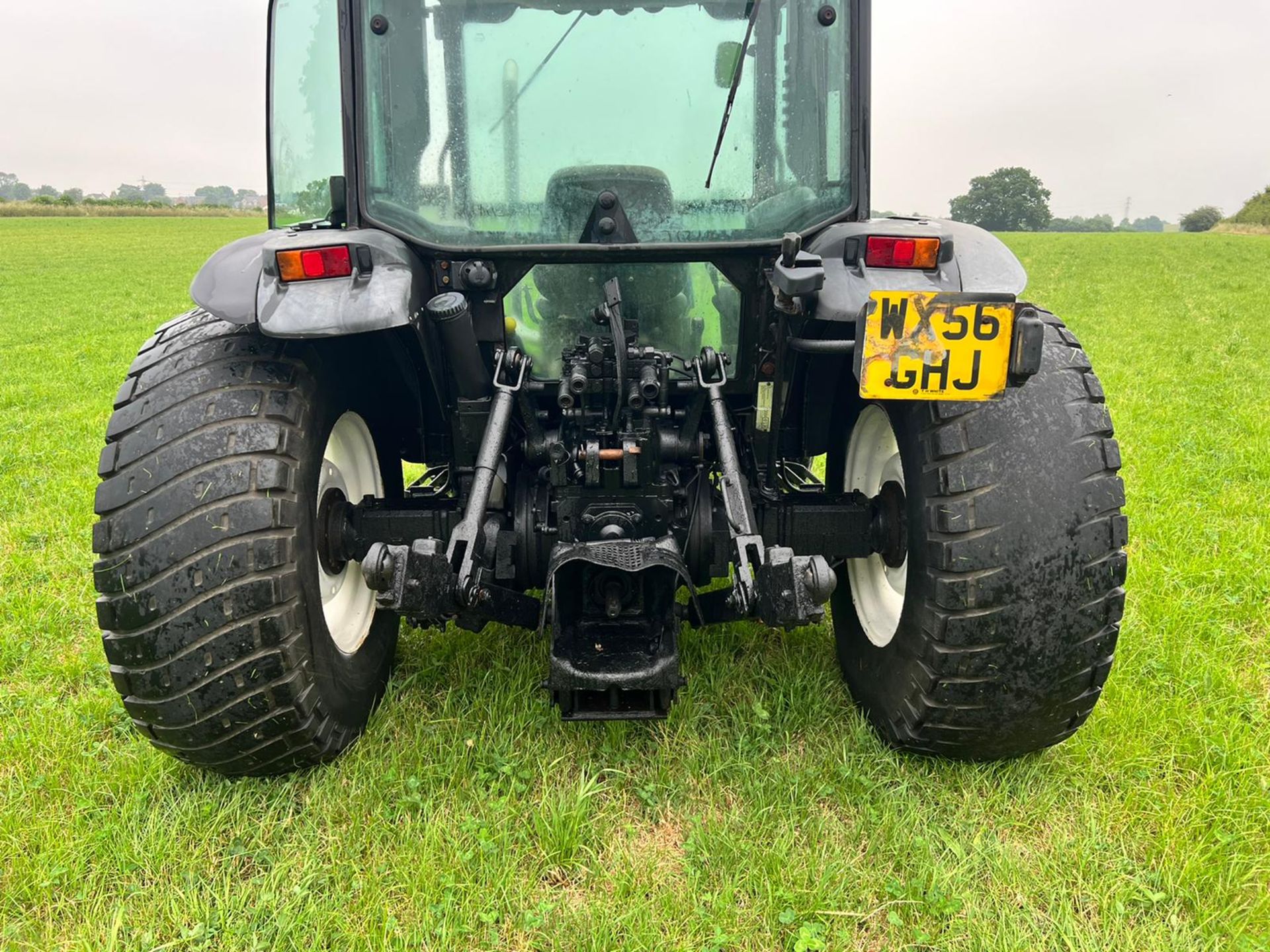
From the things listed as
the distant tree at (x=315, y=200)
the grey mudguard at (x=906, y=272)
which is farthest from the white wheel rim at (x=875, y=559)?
the distant tree at (x=315, y=200)

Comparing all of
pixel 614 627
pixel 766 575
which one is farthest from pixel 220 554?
pixel 766 575

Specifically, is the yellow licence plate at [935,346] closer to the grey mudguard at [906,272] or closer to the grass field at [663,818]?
the grey mudguard at [906,272]

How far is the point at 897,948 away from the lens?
6.47ft

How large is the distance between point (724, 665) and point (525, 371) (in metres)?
1.24

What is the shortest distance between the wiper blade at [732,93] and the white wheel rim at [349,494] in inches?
52.7

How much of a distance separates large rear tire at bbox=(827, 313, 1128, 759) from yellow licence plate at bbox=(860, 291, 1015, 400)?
0.78 feet

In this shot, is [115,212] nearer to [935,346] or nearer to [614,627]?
[614,627]

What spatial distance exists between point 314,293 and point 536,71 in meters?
0.98

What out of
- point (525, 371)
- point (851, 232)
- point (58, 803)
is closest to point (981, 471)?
point (851, 232)

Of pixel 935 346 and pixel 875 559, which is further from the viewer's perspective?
pixel 875 559

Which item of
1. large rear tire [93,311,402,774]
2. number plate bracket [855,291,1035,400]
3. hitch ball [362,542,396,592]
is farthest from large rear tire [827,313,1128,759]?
large rear tire [93,311,402,774]

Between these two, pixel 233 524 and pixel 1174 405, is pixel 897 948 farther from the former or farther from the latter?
pixel 1174 405

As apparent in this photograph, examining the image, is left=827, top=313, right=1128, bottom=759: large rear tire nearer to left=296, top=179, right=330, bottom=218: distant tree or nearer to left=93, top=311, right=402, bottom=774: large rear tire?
left=93, top=311, right=402, bottom=774: large rear tire

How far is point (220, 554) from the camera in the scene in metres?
2.13
